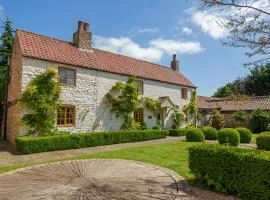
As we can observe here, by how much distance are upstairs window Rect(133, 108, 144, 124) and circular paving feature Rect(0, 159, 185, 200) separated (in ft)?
39.0

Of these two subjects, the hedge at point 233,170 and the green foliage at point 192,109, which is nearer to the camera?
the hedge at point 233,170

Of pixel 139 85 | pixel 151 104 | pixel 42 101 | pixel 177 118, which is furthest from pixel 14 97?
pixel 177 118

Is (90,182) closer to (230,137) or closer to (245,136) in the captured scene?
(230,137)

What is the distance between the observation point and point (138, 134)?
18344 millimetres

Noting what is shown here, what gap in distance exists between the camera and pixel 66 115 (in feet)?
55.8

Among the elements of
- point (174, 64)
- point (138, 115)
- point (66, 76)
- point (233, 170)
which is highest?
point (174, 64)

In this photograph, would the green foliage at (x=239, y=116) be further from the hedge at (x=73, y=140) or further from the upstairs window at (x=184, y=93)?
the hedge at (x=73, y=140)

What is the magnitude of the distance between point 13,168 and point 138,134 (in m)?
10.2

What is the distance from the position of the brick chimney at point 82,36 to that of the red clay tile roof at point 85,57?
56cm

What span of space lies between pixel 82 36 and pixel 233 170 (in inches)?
658

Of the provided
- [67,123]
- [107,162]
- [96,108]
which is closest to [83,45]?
[96,108]

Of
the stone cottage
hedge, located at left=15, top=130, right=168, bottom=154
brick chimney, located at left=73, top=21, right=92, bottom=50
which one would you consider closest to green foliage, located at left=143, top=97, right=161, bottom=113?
the stone cottage

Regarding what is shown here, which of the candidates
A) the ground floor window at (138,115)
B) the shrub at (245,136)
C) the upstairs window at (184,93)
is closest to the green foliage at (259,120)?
the upstairs window at (184,93)

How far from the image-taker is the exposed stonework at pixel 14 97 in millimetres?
15649
